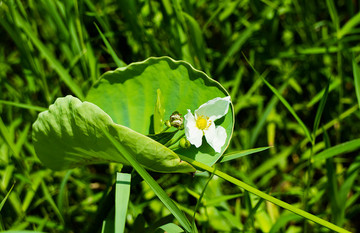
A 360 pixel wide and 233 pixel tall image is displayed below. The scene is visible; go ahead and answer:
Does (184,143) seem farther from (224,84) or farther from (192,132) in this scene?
(224,84)

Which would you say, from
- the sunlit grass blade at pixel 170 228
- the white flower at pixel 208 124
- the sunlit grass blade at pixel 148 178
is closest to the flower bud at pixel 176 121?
the white flower at pixel 208 124

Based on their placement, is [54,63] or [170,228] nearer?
[170,228]

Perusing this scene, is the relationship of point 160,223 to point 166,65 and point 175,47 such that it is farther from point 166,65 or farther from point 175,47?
point 175,47

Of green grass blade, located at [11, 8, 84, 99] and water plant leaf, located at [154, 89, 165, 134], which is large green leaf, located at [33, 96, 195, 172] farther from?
green grass blade, located at [11, 8, 84, 99]

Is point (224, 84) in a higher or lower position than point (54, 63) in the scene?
lower

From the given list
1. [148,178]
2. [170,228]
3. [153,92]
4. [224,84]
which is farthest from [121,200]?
→ [224,84]

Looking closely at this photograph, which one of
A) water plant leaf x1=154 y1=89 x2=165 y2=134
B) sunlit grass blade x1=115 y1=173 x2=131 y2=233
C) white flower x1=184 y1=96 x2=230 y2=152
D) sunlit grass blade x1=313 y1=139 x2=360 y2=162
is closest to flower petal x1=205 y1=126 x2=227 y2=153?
white flower x1=184 y1=96 x2=230 y2=152

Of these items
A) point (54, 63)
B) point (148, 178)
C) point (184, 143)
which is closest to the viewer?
point (148, 178)
